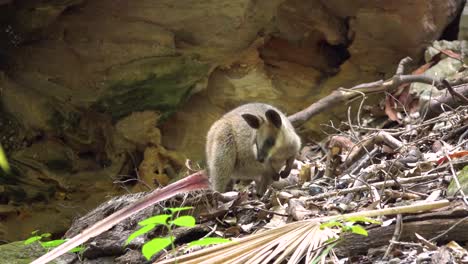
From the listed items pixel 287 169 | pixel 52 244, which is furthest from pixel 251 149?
pixel 52 244

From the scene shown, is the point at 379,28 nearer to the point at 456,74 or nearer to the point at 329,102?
the point at 456,74

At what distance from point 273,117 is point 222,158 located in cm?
68

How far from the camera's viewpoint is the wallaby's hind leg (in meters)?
6.10

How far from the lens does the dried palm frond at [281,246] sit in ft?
9.98

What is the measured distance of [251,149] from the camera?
6.16 metres

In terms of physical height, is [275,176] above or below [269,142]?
below

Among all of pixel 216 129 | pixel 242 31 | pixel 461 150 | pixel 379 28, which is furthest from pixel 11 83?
pixel 461 150

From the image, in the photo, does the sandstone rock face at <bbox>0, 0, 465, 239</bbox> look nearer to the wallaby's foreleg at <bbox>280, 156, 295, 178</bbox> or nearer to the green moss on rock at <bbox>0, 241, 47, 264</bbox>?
the wallaby's foreleg at <bbox>280, 156, 295, 178</bbox>

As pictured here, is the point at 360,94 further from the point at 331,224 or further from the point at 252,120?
the point at 331,224

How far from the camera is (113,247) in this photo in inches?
165

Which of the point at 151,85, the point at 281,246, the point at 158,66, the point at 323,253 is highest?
the point at 323,253

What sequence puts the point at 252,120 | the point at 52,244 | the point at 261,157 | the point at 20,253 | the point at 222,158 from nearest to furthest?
the point at 52,244 < the point at 20,253 < the point at 261,157 < the point at 252,120 < the point at 222,158

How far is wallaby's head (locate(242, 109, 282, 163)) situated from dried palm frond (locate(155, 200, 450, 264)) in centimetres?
267

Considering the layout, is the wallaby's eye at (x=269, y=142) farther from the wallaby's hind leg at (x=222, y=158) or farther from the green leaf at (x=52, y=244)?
the green leaf at (x=52, y=244)
